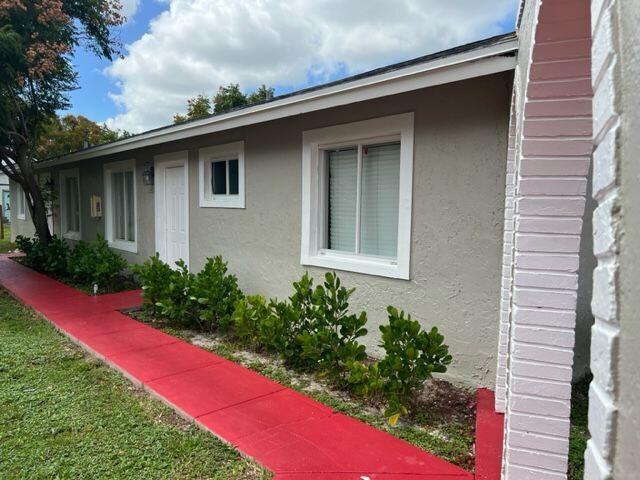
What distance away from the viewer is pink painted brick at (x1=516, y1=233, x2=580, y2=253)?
210cm

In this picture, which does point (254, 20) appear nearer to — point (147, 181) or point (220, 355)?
point (147, 181)

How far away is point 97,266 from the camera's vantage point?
862 cm

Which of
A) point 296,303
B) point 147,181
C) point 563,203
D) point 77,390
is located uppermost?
point 147,181

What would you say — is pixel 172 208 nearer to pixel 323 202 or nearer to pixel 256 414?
pixel 323 202

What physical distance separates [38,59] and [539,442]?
34.5 feet

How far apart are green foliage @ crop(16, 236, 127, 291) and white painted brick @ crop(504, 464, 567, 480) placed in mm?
8149

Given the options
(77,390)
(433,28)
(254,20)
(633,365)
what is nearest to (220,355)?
(77,390)

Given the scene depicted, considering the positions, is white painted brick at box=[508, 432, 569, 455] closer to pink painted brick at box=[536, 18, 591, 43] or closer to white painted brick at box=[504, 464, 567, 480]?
white painted brick at box=[504, 464, 567, 480]

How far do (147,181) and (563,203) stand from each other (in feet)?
27.5

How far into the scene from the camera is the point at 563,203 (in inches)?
82.8

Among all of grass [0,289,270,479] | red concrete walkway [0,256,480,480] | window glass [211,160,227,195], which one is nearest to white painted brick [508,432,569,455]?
red concrete walkway [0,256,480,480]

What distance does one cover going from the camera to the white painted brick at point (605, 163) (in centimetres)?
75

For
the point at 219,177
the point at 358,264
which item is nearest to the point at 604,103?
the point at 358,264

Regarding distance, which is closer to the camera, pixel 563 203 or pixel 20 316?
pixel 563 203
